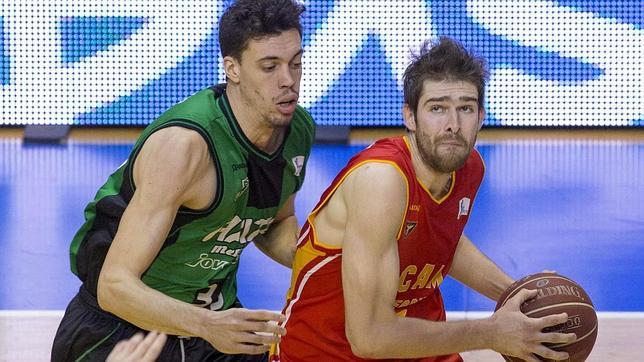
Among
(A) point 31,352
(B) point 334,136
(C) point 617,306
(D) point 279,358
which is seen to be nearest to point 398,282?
(D) point 279,358

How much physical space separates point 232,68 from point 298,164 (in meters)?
0.46

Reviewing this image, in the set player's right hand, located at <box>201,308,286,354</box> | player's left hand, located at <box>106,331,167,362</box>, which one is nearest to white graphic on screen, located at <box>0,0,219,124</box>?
player's right hand, located at <box>201,308,286,354</box>

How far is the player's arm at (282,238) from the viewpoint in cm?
467

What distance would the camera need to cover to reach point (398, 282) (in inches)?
152

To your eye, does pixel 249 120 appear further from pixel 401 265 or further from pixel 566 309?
pixel 566 309

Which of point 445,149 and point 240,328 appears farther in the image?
point 445,149

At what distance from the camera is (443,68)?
13.1 feet

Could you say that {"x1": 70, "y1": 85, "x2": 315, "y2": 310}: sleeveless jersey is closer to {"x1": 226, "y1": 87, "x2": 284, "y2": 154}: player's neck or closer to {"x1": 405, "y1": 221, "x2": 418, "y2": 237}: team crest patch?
{"x1": 226, "y1": 87, "x2": 284, "y2": 154}: player's neck

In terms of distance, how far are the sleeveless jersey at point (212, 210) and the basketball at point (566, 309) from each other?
3.17ft

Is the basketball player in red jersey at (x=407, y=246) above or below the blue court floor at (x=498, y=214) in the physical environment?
above

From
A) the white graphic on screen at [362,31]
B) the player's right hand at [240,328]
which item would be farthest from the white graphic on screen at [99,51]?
the player's right hand at [240,328]

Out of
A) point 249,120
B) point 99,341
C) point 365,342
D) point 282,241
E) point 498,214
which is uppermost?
point 249,120

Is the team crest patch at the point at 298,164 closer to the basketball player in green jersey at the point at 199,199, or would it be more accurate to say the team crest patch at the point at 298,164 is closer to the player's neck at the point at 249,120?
the basketball player in green jersey at the point at 199,199

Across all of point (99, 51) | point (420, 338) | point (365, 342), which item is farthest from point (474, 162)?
point (99, 51)
